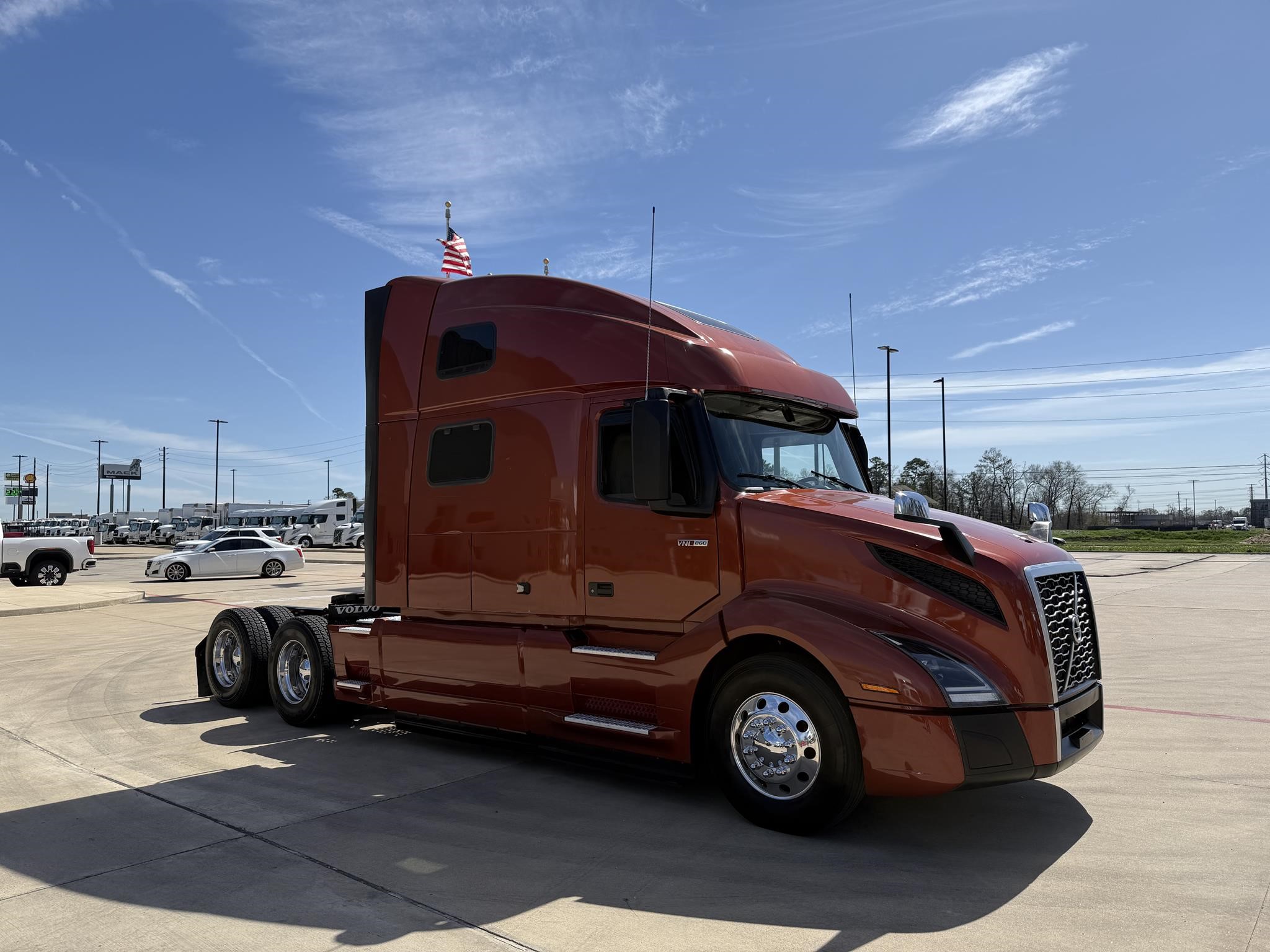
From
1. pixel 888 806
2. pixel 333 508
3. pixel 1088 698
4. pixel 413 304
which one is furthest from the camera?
pixel 333 508

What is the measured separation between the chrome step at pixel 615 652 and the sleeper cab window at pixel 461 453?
4.85 feet

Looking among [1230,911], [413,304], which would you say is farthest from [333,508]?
[1230,911]

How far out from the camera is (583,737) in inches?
226

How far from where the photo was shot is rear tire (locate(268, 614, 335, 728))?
7.56 meters

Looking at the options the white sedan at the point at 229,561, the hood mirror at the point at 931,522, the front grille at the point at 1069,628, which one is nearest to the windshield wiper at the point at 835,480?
the hood mirror at the point at 931,522

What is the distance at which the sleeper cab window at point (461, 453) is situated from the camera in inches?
255

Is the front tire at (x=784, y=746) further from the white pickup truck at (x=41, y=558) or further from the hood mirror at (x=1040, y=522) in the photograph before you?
the white pickup truck at (x=41, y=558)

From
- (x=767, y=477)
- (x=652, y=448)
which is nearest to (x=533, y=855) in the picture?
(x=652, y=448)

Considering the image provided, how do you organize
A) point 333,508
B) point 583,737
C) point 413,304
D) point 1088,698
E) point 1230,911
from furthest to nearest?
point 333,508, point 413,304, point 583,737, point 1088,698, point 1230,911

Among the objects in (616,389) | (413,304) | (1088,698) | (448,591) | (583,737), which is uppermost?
(413,304)

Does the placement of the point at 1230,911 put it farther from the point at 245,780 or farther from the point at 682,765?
the point at 245,780

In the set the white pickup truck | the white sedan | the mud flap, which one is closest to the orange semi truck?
the mud flap

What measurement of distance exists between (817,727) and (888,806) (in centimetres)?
108

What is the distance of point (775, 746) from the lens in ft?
16.0
